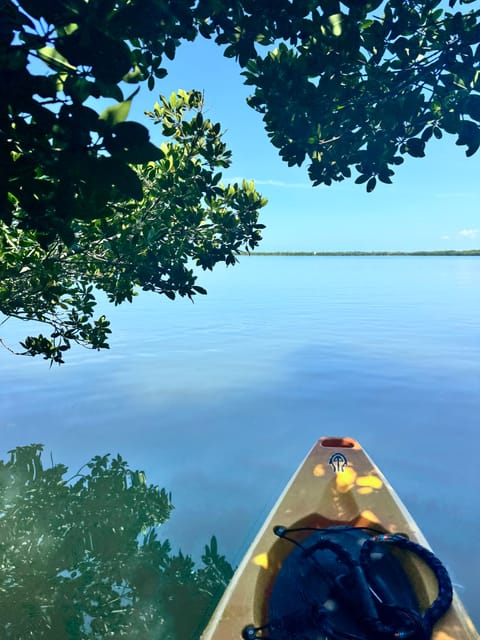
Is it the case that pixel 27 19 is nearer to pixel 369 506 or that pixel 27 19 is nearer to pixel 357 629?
pixel 357 629

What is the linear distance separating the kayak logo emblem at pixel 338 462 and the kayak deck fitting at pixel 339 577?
1.24ft

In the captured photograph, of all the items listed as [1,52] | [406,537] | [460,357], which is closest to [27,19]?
[1,52]

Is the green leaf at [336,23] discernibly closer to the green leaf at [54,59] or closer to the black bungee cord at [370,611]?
the green leaf at [54,59]

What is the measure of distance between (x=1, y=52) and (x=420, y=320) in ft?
96.8

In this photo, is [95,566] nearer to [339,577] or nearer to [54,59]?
[339,577]

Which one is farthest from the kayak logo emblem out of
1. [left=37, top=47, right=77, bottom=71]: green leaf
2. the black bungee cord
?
[left=37, top=47, right=77, bottom=71]: green leaf

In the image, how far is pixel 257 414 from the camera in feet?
42.2

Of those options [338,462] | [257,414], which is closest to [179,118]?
[338,462]

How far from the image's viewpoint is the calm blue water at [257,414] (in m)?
7.82

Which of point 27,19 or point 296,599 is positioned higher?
point 27,19

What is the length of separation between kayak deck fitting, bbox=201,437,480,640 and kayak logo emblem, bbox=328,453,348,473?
14.9 inches

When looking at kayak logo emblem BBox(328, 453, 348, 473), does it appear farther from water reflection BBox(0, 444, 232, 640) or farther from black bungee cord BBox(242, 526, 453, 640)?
water reflection BBox(0, 444, 232, 640)

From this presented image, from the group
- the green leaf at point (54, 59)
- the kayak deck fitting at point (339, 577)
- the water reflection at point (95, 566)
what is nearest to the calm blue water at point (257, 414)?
the water reflection at point (95, 566)

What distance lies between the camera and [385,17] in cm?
349
